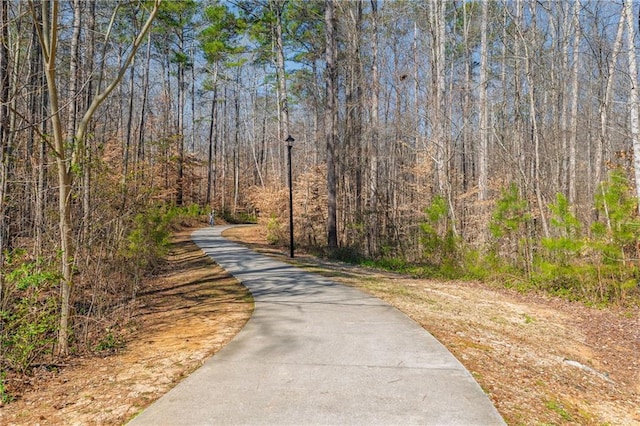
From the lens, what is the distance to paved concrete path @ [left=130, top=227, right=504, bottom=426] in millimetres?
3236

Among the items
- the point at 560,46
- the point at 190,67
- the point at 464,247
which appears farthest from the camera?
the point at 190,67

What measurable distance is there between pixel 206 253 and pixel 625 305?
38.8 feet

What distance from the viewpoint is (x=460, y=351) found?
499cm

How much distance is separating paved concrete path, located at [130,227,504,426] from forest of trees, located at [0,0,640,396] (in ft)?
7.18

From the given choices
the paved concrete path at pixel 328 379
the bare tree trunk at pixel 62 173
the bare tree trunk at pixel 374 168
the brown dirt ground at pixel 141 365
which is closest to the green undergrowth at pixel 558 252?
the bare tree trunk at pixel 374 168

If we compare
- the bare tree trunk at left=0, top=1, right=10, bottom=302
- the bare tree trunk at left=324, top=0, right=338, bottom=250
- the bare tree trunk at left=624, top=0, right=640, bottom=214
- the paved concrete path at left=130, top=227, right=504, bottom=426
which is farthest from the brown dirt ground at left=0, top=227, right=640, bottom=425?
the bare tree trunk at left=324, top=0, right=338, bottom=250

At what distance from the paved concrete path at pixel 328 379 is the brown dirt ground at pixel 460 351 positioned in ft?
0.90

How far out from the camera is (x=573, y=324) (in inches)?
291

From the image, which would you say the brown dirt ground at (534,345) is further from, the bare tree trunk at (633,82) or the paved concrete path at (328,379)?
the bare tree trunk at (633,82)

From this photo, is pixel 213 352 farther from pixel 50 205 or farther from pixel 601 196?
pixel 601 196

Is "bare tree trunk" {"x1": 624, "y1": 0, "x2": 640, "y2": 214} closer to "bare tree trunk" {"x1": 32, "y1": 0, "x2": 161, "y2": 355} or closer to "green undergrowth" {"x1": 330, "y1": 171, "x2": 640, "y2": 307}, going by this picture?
"green undergrowth" {"x1": 330, "y1": 171, "x2": 640, "y2": 307}

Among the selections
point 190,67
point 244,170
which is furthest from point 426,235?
point 244,170

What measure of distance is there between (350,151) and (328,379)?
14837 mm

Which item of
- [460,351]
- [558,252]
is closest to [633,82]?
[558,252]
